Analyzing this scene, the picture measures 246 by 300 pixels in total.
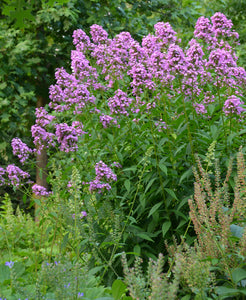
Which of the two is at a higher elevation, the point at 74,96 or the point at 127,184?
the point at 74,96

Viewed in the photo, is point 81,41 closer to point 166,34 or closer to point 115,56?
point 115,56

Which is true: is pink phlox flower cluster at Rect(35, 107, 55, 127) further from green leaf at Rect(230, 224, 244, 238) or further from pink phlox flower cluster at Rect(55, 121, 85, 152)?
green leaf at Rect(230, 224, 244, 238)

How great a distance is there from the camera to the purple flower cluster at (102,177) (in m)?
3.35

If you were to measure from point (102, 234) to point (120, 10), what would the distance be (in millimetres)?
5952

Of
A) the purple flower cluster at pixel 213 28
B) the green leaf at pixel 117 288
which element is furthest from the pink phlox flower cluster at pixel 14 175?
the purple flower cluster at pixel 213 28

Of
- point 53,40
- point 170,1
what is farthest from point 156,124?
point 170,1

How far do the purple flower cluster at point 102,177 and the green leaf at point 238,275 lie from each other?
1449 millimetres

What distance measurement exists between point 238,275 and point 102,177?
155 cm

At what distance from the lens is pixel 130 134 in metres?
3.85

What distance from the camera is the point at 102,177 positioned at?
11.1 feet

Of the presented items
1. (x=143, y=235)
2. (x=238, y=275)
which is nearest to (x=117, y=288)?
(x=238, y=275)

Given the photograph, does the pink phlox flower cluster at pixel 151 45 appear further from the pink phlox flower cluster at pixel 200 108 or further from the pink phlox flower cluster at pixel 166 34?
the pink phlox flower cluster at pixel 200 108

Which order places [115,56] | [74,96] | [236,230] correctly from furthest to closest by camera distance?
[115,56] → [74,96] → [236,230]

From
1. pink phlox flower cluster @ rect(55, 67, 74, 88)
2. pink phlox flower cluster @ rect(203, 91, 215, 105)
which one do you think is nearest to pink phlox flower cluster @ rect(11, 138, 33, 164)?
pink phlox flower cluster @ rect(55, 67, 74, 88)
